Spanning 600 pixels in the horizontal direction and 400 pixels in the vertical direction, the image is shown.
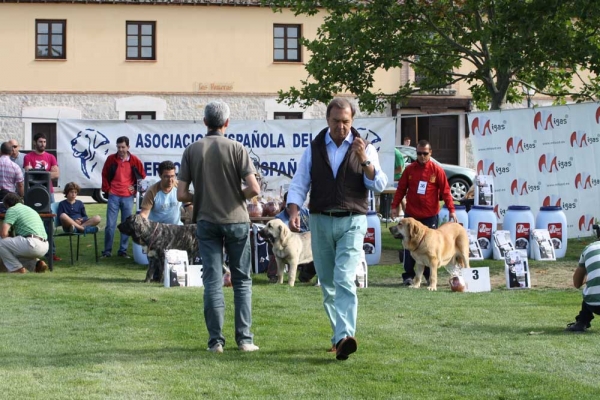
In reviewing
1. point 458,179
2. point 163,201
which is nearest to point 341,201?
point 163,201

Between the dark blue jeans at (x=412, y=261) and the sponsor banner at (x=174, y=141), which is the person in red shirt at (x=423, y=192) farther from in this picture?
the sponsor banner at (x=174, y=141)

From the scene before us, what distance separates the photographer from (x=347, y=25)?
19.1m

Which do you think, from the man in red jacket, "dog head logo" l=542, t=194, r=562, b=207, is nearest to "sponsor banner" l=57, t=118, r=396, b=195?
the man in red jacket

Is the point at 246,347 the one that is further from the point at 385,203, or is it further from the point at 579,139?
the point at 385,203

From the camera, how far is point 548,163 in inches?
711

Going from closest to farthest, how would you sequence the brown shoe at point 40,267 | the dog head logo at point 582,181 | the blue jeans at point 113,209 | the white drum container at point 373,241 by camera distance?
the brown shoe at point 40,267, the white drum container at point 373,241, the blue jeans at point 113,209, the dog head logo at point 582,181

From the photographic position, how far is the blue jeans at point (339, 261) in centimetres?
773

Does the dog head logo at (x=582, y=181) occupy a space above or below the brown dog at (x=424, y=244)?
above

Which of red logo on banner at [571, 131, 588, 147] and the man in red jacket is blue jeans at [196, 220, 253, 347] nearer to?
the man in red jacket

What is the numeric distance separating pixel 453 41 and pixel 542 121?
115 inches

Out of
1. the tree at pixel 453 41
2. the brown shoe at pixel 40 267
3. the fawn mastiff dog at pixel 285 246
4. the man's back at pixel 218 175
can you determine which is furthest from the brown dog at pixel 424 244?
the tree at pixel 453 41

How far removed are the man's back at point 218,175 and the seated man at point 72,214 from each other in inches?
332

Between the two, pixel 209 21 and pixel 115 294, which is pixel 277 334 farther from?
pixel 209 21

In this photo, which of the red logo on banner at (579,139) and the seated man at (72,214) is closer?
the seated man at (72,214)
